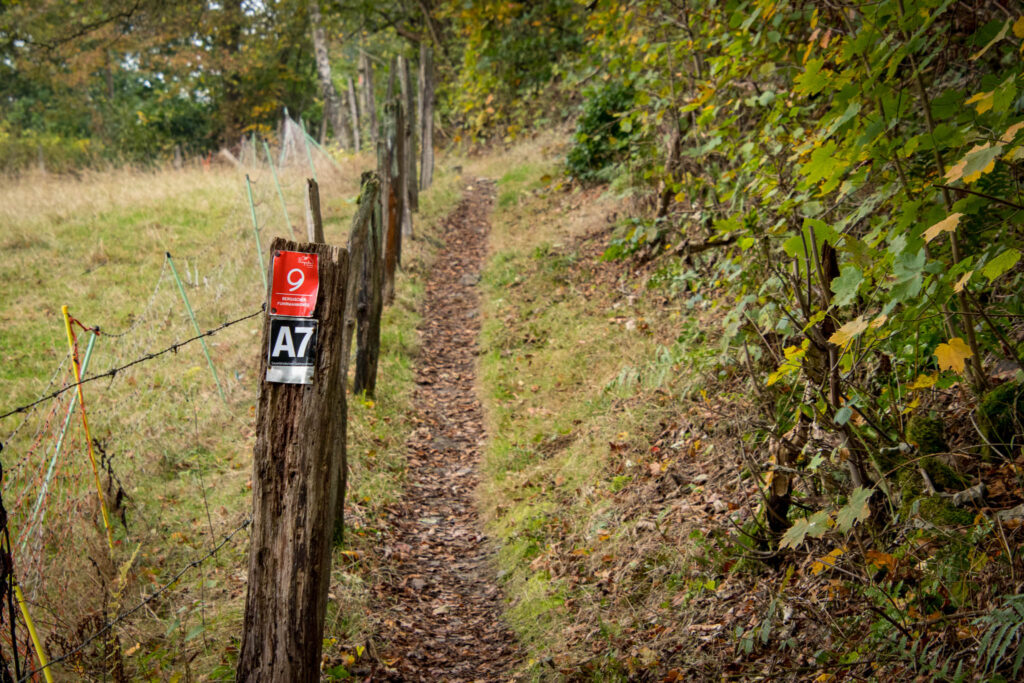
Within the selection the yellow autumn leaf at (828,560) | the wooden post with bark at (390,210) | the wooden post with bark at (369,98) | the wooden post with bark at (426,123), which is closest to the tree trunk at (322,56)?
the wooden post with bark at (369,98)

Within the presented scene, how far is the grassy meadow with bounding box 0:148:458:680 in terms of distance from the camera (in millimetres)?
3908

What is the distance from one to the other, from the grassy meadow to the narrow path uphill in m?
0.23

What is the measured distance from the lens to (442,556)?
5.26 metres

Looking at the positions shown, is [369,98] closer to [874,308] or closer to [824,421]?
[874,308]

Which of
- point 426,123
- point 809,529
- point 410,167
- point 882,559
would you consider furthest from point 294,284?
point 426,123

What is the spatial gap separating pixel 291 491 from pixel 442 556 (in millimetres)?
2690

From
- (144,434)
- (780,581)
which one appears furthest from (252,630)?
(144,434)

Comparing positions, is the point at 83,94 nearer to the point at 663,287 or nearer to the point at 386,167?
the point at 386,167

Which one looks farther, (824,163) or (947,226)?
(824,163)

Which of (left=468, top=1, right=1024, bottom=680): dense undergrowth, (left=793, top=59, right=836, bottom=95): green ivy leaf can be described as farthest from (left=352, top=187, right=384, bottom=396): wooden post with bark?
(left=793, top=59, right=836, bottom=95): green ivy leaf

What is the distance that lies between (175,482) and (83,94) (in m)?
33.2

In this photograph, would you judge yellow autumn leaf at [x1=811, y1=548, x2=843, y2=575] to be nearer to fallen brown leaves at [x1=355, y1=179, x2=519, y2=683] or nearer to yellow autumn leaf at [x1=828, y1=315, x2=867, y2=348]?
yellow autumn leaf at [x1=828, y1=315, x2=867, y2=348]

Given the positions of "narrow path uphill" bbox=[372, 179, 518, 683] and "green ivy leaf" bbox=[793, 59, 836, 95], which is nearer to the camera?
"green ivy leaf" bbox=[793, 59, 836, 95]

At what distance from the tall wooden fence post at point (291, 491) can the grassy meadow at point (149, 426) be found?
0.65 meters
